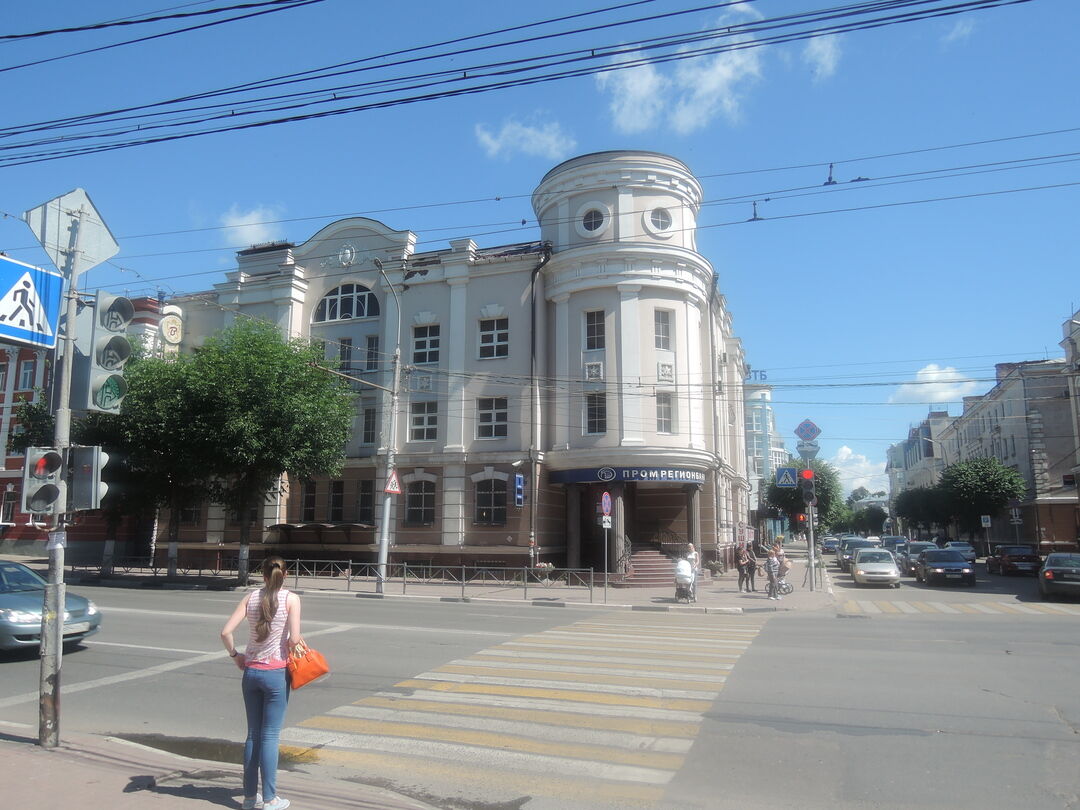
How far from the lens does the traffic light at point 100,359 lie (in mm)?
7305

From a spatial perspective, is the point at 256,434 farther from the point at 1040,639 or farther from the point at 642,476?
the point at 1040,639

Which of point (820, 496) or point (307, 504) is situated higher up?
point (820, 496)

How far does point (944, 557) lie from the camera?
30156mm

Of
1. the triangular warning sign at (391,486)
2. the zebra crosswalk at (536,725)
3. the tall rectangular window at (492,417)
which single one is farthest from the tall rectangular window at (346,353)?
the zebra crosswalk at (536,725)

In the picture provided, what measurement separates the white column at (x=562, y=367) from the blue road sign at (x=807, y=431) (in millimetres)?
8571

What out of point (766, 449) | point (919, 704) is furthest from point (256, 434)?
point (766, 449)

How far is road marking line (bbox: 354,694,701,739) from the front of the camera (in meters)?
7.93

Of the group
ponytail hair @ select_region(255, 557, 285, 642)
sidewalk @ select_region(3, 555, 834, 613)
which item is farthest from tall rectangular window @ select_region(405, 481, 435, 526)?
ponytail hair @ select_region(255, 557, 285, 642)

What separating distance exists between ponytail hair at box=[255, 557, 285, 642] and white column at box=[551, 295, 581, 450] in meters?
24.9

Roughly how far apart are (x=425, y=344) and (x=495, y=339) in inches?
128

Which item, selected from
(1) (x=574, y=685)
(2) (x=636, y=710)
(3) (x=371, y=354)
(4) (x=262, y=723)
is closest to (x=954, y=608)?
(1) (x=574, y=685)

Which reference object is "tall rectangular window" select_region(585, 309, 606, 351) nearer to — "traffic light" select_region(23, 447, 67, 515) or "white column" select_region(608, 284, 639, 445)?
"white column" select_region(608, 284, 639, 445)

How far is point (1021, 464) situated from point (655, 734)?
59.8 m

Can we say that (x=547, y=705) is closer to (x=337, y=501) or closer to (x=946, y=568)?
(x=946, y=568)
